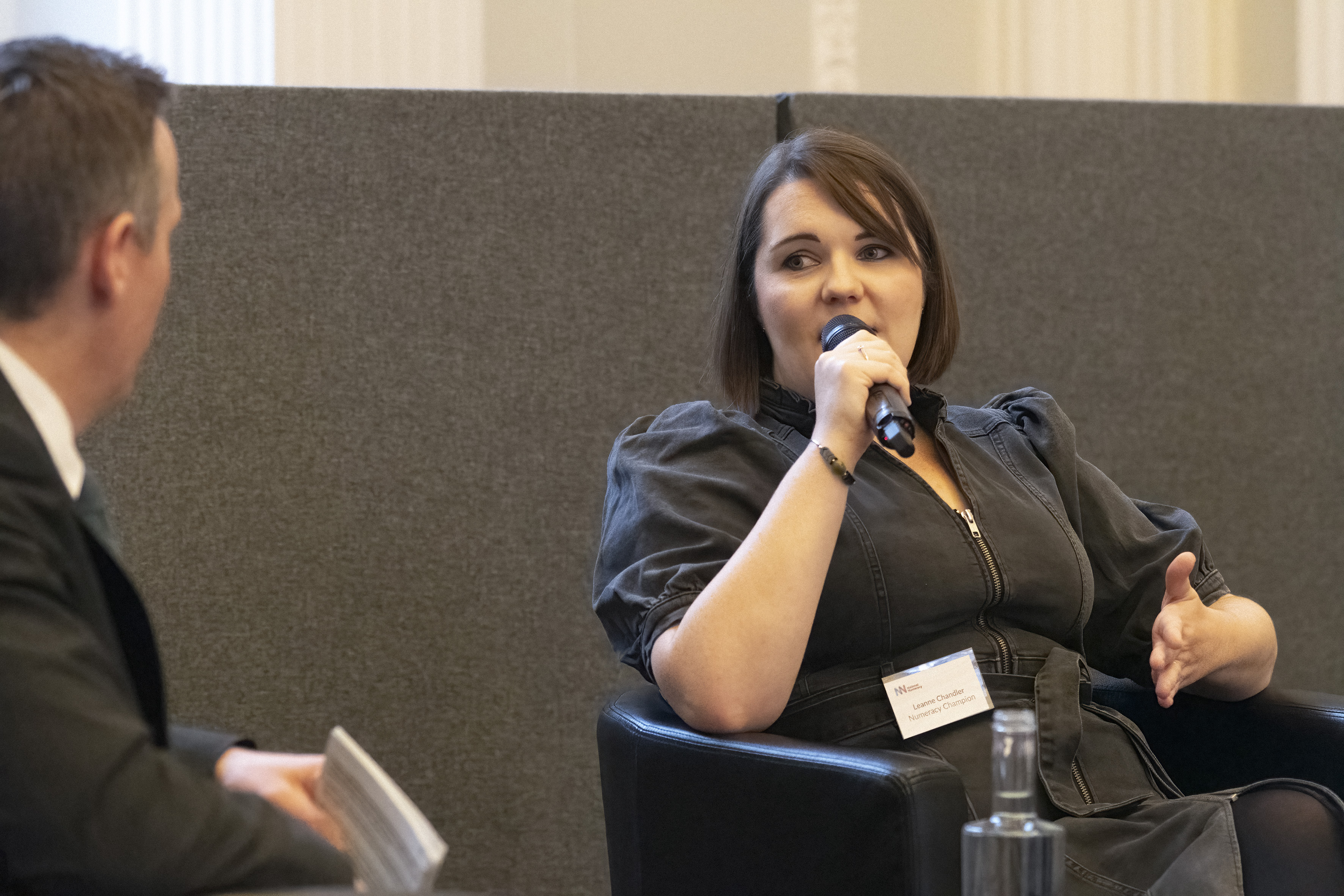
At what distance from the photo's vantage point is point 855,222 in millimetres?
1447

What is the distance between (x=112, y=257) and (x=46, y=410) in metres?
0.10

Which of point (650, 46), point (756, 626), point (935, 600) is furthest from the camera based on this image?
point (650, 46)

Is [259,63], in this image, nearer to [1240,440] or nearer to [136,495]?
[136,495]

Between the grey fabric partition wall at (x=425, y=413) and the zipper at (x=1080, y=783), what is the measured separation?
79cm

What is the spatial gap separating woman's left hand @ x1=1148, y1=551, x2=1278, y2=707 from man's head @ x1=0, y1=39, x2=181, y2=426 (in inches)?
40.9

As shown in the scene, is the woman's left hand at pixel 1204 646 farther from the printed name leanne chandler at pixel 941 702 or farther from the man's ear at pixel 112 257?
the man's ear at pixel 112 257

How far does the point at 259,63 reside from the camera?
2.65 m

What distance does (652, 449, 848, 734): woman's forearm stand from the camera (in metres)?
1.20

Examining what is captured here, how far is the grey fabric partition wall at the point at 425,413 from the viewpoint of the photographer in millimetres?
1810

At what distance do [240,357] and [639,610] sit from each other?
0.84 metres

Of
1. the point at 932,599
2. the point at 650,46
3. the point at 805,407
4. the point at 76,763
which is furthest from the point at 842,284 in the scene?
the point at 650,46

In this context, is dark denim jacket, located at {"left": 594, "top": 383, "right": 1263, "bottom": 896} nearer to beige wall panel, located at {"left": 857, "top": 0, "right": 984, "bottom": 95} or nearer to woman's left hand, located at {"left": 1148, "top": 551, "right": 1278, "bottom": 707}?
woman's left hand, located at {"left": 1148, "top": 551, "right": 1278, "bottom": 707}

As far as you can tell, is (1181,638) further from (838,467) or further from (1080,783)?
(838,467)

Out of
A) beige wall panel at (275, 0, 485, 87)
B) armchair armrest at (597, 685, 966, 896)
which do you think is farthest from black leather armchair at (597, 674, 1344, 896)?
beige wall panel at (275, 0, 485, 87)
